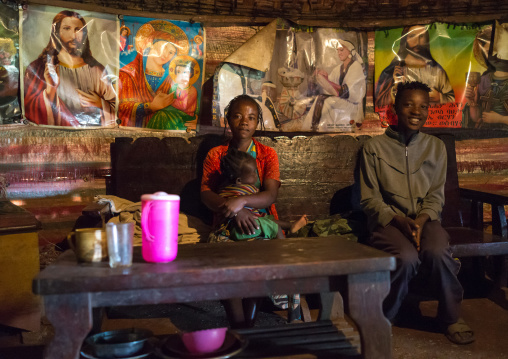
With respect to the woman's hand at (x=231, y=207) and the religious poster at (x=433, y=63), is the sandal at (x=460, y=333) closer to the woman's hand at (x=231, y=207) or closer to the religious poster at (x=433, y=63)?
the woman's hand at (x=231, y=207)

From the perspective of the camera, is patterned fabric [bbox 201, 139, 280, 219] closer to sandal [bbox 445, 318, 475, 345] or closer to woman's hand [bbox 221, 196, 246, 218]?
woman's hand [bbox 221, 196, 246, 218]

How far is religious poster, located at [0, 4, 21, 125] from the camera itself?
3.46 meters

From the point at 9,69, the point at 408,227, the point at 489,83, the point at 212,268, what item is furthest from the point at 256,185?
the point at 489,83

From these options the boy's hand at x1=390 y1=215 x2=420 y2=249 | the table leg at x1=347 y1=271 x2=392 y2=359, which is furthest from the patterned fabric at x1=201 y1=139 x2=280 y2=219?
the table leg at x1=347 y1=271 x2=392 y2=359

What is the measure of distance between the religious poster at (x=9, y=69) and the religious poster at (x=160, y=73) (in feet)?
2.65

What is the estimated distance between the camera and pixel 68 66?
12.0ft

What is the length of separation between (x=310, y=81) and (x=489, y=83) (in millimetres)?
1735

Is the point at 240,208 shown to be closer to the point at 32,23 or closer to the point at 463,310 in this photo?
the point at 463,310

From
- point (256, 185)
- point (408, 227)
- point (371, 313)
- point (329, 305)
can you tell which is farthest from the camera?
point (256, 185)

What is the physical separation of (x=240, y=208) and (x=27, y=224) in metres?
1.38

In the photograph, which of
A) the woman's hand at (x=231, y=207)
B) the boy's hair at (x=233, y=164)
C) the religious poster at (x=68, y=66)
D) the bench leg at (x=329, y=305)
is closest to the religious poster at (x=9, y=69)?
the religious poster at (x=68, y=66)

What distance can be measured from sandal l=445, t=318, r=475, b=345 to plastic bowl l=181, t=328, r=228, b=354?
1648mm

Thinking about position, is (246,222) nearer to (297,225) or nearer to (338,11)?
(297,225)

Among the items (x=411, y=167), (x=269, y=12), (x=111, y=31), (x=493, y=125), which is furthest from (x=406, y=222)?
(x=111, y=31)
